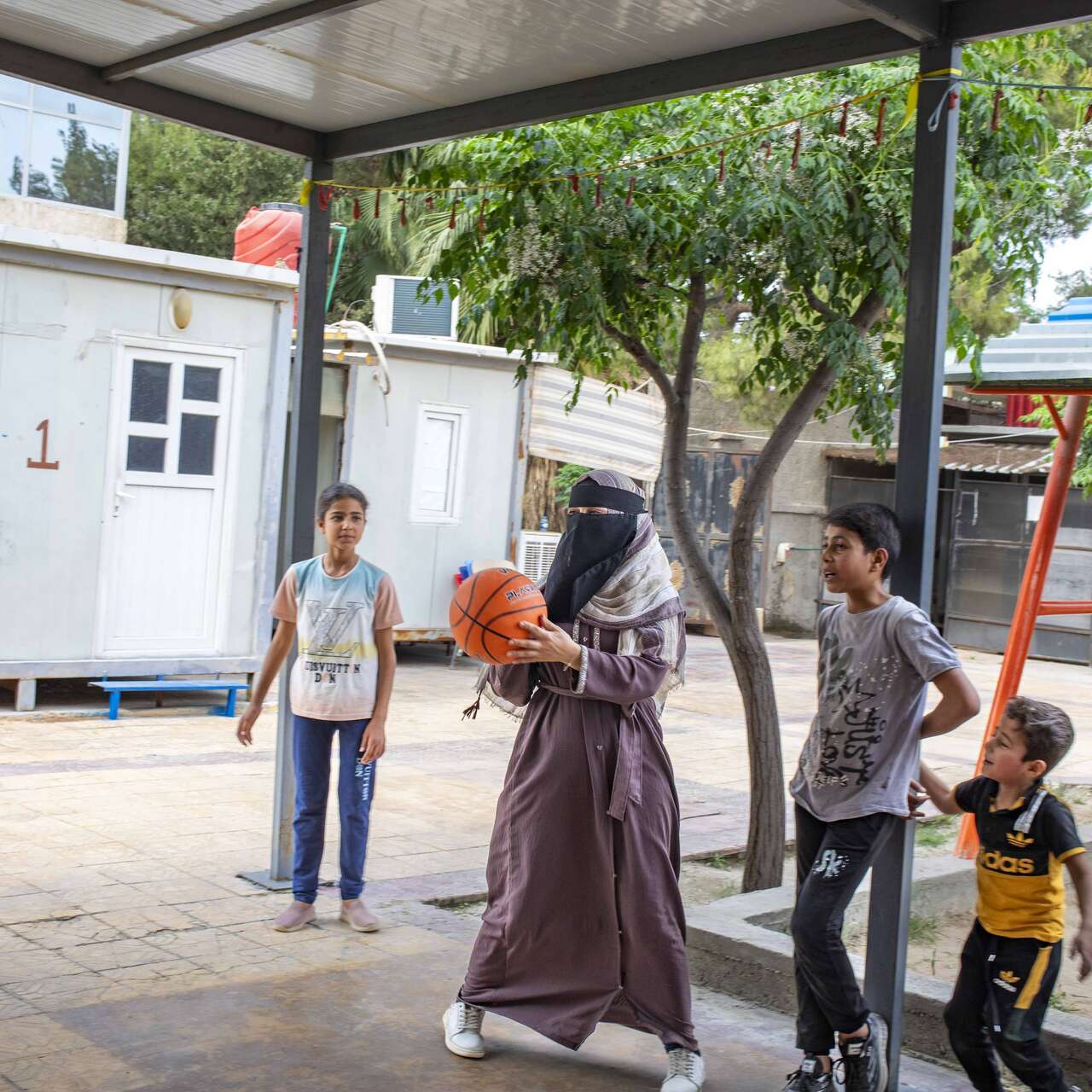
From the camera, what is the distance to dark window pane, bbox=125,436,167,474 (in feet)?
34.3

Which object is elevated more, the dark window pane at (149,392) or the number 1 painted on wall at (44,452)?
the dark window pane at (149,392)

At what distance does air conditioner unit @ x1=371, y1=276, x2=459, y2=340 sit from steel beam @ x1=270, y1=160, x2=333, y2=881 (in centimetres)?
916

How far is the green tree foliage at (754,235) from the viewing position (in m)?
5.64

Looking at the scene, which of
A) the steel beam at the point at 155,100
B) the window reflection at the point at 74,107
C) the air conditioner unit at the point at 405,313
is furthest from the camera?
the air conditioner unit at the point at 405,313

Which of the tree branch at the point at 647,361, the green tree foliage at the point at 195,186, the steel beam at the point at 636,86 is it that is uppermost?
the green tree foliage at the point at 195,186

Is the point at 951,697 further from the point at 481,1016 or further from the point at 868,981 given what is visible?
the point at 481,1016

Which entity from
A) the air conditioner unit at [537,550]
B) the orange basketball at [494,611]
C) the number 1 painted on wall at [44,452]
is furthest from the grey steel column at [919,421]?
the air conditioner unit at [537,550]

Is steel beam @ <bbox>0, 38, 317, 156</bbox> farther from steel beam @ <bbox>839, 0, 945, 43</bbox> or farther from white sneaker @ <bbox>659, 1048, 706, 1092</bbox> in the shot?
white sneaker @ <bbox>659, 1048, 706, 1092</bbox>

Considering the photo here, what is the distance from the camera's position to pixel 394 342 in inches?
539

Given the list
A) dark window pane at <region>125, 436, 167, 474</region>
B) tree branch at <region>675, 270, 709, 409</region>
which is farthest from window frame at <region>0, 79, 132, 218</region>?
tree branch at <region>675, 270, 709, 409</region>

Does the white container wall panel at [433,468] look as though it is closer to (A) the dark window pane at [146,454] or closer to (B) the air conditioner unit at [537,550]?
(B) the air conditioner unit at [537,550]

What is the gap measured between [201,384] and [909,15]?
7.81 m

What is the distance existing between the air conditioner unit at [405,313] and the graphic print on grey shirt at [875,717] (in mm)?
11829

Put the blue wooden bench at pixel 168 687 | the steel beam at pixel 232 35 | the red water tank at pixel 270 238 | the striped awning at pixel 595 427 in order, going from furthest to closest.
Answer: the striped awning at pixel 595 427 → the red water tank at pixel 270 238 → the blue wooden bench at pixel 168 687 → the steel beam at pixel 232 35
